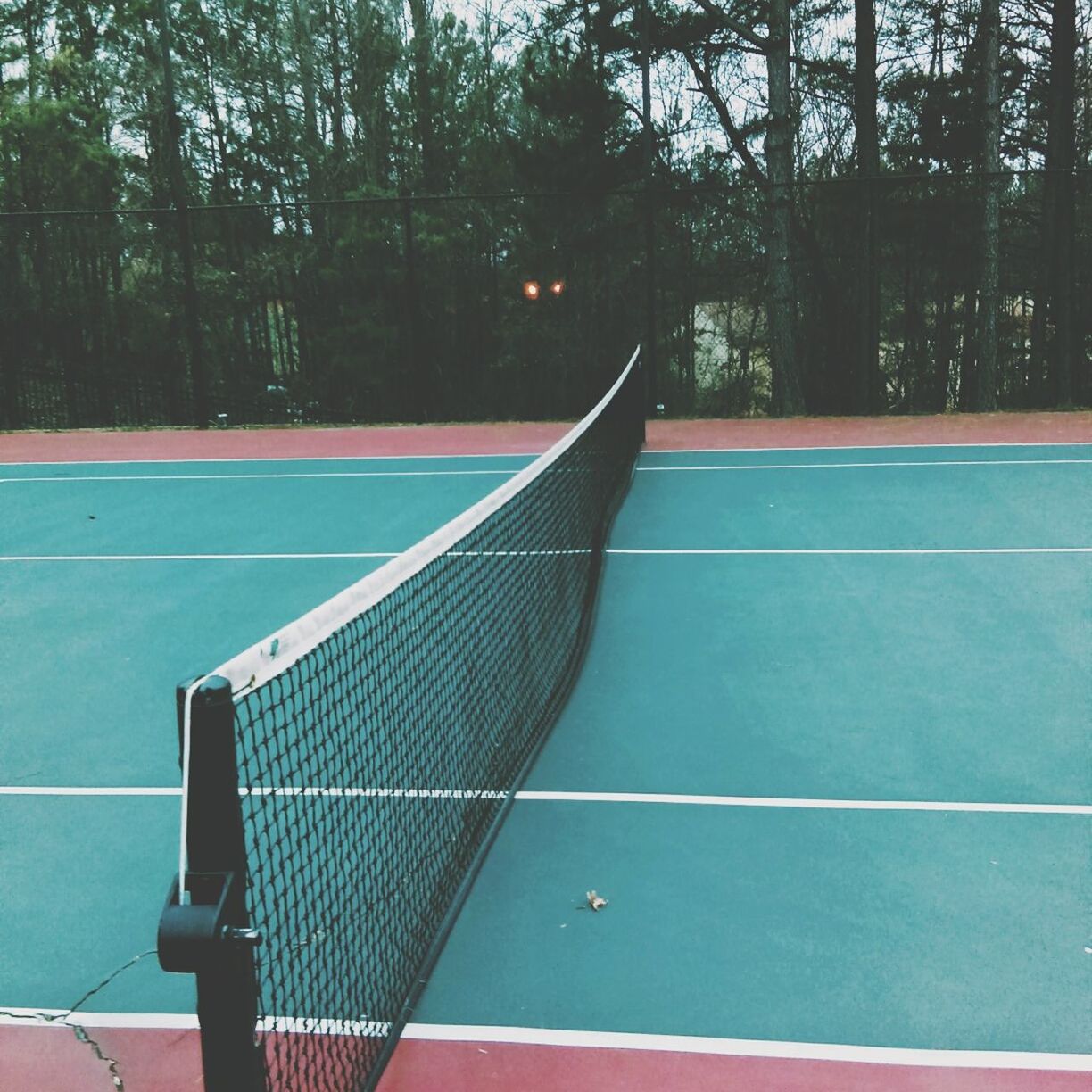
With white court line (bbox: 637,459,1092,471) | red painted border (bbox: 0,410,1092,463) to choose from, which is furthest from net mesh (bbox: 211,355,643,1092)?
red painted border (bbox: 0,410,1092,463)

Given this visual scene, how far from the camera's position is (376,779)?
13.5ft

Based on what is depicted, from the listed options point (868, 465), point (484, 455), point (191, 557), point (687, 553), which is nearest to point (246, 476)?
point (484, 455)

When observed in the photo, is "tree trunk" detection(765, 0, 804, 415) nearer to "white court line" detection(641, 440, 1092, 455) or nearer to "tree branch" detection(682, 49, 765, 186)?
"tree branch" detection(682, 49, 765, 186)

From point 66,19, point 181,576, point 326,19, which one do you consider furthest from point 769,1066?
point 66,19

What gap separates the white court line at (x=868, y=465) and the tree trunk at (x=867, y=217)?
4.41 meters

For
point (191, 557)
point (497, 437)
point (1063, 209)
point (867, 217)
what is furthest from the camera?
point (867, 217)

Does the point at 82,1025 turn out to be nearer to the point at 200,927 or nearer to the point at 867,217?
the point at 200,927

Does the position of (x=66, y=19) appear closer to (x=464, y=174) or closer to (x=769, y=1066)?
(x=464, y=174)

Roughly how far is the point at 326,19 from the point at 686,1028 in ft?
73.0

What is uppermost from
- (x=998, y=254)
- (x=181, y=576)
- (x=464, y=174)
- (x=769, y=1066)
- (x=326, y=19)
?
(x=326, y=19)

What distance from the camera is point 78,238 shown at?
62.3 feet

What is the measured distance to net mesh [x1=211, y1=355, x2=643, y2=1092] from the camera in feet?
8.96

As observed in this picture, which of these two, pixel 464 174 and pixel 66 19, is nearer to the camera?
pixel 464 174

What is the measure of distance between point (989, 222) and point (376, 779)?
15.9 m
